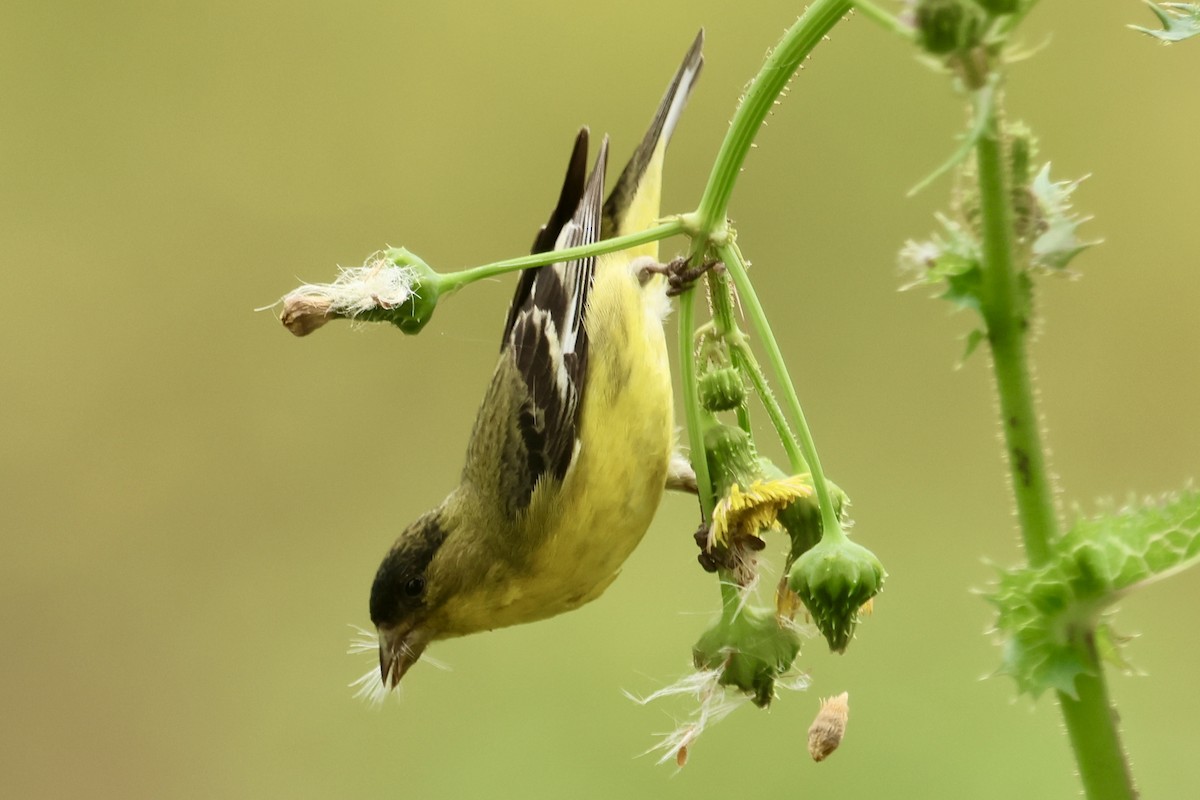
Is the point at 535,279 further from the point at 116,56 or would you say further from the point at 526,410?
the point at 116,56

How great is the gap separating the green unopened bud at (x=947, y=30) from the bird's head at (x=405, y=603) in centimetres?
247

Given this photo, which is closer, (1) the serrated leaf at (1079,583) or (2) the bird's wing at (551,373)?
(1) the serrated leaf at (1079,583)

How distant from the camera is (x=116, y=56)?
7.39 m

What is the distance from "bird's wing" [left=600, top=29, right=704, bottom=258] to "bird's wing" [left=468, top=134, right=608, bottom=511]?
184mm

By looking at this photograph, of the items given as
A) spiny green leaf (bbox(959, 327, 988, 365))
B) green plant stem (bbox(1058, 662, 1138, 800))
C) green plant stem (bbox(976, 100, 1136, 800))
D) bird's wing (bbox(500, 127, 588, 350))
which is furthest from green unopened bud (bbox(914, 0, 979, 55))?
bird's wing (bbox(500, 127, 588, 350))

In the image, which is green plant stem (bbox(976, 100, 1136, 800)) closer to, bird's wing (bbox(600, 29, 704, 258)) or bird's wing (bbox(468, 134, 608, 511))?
bird's wing (bbox(468, 134, 608, 511))

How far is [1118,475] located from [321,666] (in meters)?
3.85

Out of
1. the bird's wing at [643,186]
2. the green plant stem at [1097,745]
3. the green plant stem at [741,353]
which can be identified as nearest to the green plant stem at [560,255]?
the green plant stem at [741,353]

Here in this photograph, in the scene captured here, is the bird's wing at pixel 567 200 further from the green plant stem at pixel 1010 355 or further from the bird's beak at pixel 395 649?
the green plant stem at pixel 1010 355

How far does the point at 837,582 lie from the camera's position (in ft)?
4.78

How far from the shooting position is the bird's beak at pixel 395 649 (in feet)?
10.6

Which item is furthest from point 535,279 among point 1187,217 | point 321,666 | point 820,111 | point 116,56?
point 116,56

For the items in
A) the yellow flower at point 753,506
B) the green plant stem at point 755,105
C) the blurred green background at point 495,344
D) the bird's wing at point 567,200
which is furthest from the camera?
the blurred green background at point 495,344

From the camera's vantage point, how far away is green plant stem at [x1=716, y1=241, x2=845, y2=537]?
142 cm
